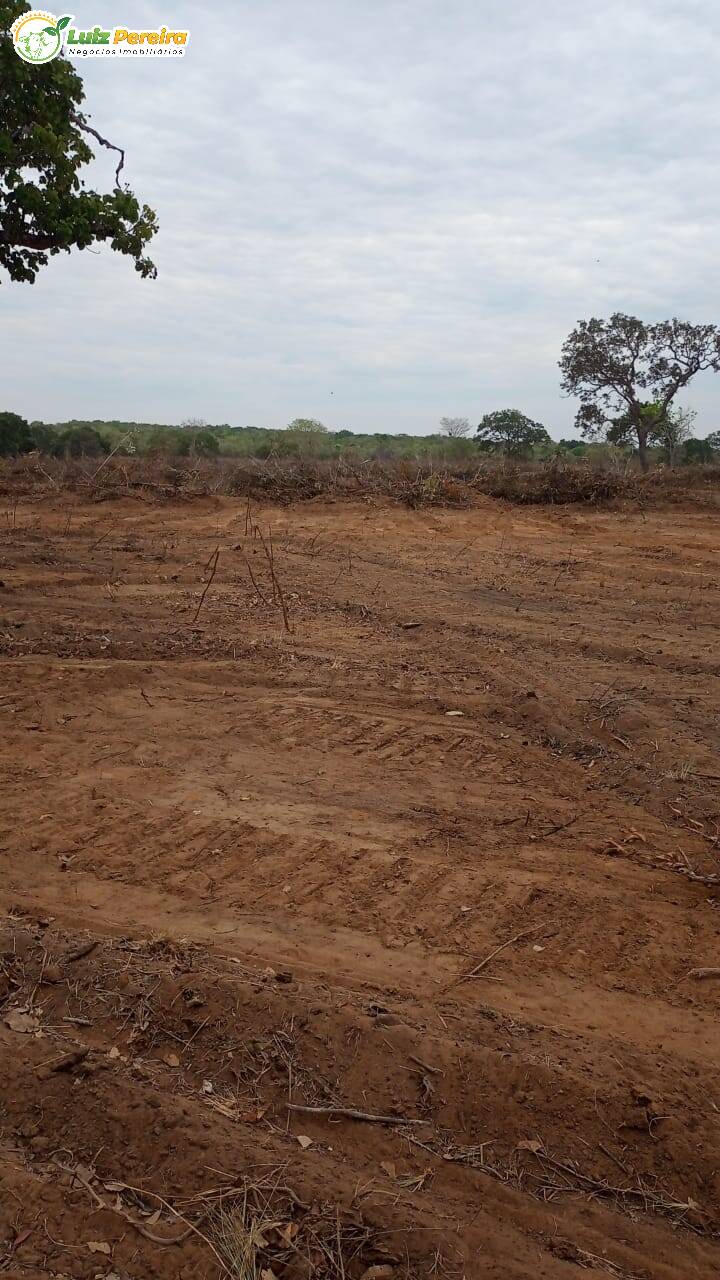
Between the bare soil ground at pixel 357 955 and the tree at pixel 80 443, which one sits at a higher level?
the tree at pixel 80 443

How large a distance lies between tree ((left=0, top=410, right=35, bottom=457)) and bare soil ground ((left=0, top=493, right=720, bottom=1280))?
49.0ft

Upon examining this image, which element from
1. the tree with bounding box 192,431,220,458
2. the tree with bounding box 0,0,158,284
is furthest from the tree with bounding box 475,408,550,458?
the tree with bounding box 0,0,158,284

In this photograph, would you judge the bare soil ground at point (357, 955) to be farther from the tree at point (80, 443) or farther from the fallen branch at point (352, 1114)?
the tree at point (80, 443)

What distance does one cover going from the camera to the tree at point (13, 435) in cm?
1945

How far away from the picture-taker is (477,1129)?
241 cm

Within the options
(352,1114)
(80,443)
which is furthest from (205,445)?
(352,1114)

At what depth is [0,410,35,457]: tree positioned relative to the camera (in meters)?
19.5

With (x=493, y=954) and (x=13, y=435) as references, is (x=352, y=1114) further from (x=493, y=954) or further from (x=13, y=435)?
(x=13, y=435)

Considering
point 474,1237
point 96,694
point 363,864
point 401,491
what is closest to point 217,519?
point 401,491

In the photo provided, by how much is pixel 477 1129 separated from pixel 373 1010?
468 millimetres

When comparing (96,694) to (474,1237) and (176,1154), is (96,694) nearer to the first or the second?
(176,1154)

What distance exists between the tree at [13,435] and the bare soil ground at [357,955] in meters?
14.9

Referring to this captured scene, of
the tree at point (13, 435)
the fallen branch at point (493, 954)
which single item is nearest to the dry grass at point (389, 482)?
the tree at point (13, 435)

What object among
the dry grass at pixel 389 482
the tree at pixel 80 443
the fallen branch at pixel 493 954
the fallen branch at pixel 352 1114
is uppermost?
the tree at pixel 80 443
